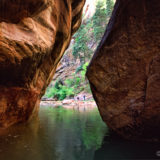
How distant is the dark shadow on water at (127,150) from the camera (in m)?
Answer: 3.65

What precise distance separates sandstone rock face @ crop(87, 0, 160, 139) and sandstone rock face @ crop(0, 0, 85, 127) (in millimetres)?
2429

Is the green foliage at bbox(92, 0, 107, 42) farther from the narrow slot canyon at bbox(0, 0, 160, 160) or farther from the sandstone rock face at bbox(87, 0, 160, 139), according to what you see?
the sandstone rock face at bbox(87, 0, 160, 139)

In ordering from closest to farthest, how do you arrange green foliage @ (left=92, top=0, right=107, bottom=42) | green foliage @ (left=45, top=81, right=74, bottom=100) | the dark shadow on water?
the dark shadow on water, green foliage @ (left=45, top=81, right=74, bottom=100), green foliage @ (left=92, top=0, right=107, bottom=42)

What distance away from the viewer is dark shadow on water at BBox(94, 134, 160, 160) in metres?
3.65

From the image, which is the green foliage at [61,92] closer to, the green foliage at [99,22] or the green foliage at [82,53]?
the green foliage at [82,53]

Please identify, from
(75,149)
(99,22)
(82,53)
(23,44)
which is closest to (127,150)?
(75,149)

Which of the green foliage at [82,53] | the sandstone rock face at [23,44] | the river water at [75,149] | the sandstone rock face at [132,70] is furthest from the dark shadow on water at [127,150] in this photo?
the green foliage at [82,53]

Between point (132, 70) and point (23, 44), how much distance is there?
3625mm

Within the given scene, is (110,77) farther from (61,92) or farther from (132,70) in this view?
(61,92)

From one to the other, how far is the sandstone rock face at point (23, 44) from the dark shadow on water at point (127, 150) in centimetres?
380

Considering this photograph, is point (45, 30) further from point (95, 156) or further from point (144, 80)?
point (95, 156)

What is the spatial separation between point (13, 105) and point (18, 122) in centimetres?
139

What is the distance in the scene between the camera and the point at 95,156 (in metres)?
3.76

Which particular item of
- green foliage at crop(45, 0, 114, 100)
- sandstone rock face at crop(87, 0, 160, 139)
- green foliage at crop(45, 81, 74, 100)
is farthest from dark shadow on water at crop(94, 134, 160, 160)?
green foliage at crop(45, 0, 114, 100)
